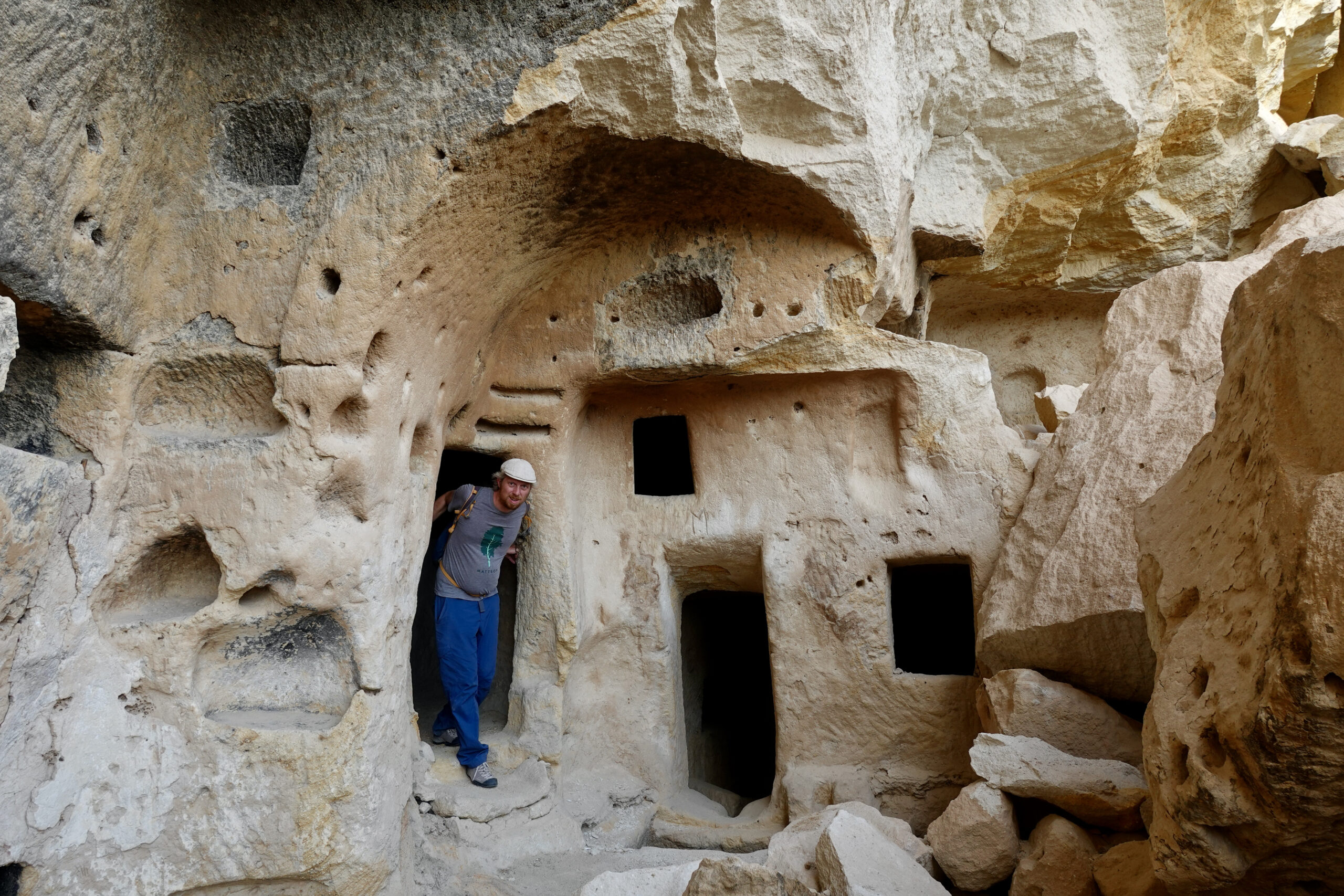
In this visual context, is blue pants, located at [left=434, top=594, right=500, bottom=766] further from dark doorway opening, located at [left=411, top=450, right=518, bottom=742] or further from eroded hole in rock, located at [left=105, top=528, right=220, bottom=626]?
eroded hole in rock, located at [left=105, top=528, right=220, bottom=626]

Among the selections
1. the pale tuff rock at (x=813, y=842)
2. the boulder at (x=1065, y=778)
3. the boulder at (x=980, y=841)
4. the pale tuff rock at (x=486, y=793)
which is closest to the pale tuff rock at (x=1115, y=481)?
the boulder at (x=1065, y=778)

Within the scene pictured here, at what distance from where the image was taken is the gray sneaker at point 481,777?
160 inches

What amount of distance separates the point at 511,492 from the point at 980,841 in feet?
7.45

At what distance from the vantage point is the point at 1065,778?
3.16 meters

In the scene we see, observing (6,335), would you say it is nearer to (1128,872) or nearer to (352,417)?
(352,417)

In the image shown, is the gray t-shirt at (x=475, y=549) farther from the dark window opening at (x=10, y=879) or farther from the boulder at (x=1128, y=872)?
the boulder at (x=1128, y=872)

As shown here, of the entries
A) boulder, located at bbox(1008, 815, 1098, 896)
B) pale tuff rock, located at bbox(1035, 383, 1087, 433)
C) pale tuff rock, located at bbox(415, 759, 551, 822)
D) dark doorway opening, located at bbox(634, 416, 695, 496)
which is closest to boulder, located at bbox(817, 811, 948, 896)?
boulder, located at bbox(1008, 815, 1098, 896)

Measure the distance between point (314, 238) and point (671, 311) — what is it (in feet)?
5.58

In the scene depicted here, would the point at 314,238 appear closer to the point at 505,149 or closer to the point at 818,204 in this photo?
the point at 505,149

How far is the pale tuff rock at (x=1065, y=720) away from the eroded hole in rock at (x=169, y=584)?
291 cm

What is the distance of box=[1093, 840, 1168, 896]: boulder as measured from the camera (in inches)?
97.1

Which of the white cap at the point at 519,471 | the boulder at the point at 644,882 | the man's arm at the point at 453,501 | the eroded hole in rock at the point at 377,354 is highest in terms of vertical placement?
the eroded hole in rock at the point at 377,354

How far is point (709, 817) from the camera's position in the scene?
4496 mm

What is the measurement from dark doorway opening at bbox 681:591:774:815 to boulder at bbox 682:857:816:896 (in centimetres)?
262
